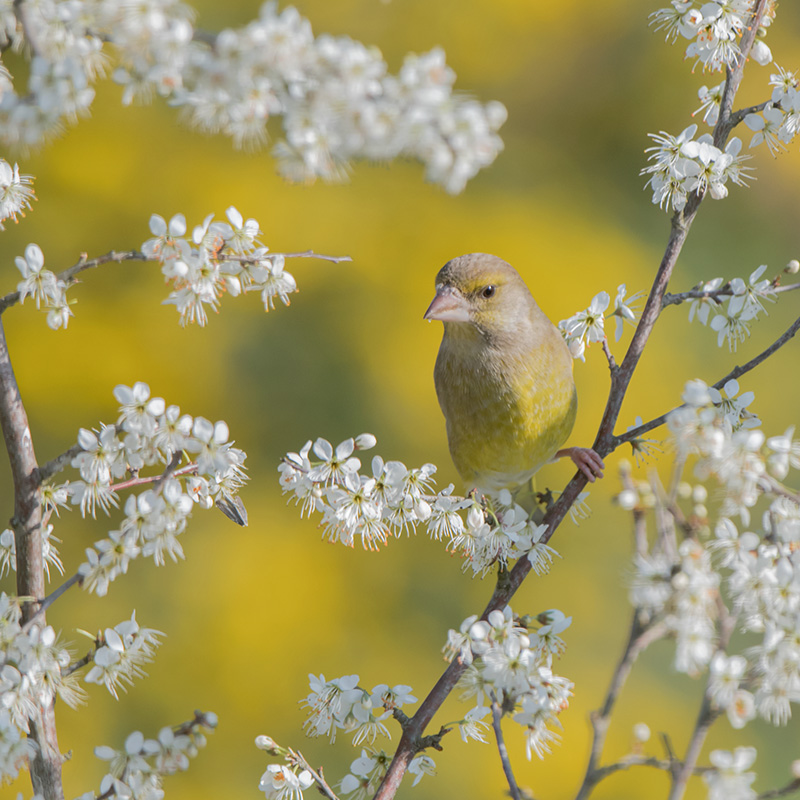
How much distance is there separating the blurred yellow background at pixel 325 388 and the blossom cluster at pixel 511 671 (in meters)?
3.13

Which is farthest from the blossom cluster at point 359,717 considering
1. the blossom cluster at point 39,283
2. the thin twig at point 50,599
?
the blossom cluster at point 39,283

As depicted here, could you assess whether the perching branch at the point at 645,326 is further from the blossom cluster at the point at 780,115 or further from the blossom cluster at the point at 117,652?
the blossom cluster at the point at 117,652

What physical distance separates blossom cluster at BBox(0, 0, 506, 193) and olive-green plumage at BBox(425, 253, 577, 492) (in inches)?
51.4

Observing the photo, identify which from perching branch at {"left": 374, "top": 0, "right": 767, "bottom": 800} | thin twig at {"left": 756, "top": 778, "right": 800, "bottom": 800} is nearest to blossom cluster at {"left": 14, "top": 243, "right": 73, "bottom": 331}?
perching branch at {"left": 374, "top": 0, "right": 767, "bottom": 800}

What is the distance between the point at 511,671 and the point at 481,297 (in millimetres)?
1301

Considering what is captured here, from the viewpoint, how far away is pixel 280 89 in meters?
1.35

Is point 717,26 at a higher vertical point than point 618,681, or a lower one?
higher

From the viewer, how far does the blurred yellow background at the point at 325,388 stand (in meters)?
4.70

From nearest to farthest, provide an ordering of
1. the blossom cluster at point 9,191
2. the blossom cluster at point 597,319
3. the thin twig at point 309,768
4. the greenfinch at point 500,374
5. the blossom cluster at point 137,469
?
the blossom cluster at point 137,469
the blossom cluster at point 9,191
the thin twig at point 309,768
the blossom cluster at point 597,319
the greenfinch at point 500,374

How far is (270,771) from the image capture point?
1.79 m

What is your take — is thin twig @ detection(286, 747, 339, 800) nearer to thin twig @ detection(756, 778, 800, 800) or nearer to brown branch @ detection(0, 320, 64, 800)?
brown branch @ detection(0, 320, 64, 800)

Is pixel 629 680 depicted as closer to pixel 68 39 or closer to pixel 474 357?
pixel 474 357

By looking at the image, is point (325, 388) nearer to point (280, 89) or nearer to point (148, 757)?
point (148, 757)

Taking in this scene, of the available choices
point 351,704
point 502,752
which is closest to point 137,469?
point 351,704
